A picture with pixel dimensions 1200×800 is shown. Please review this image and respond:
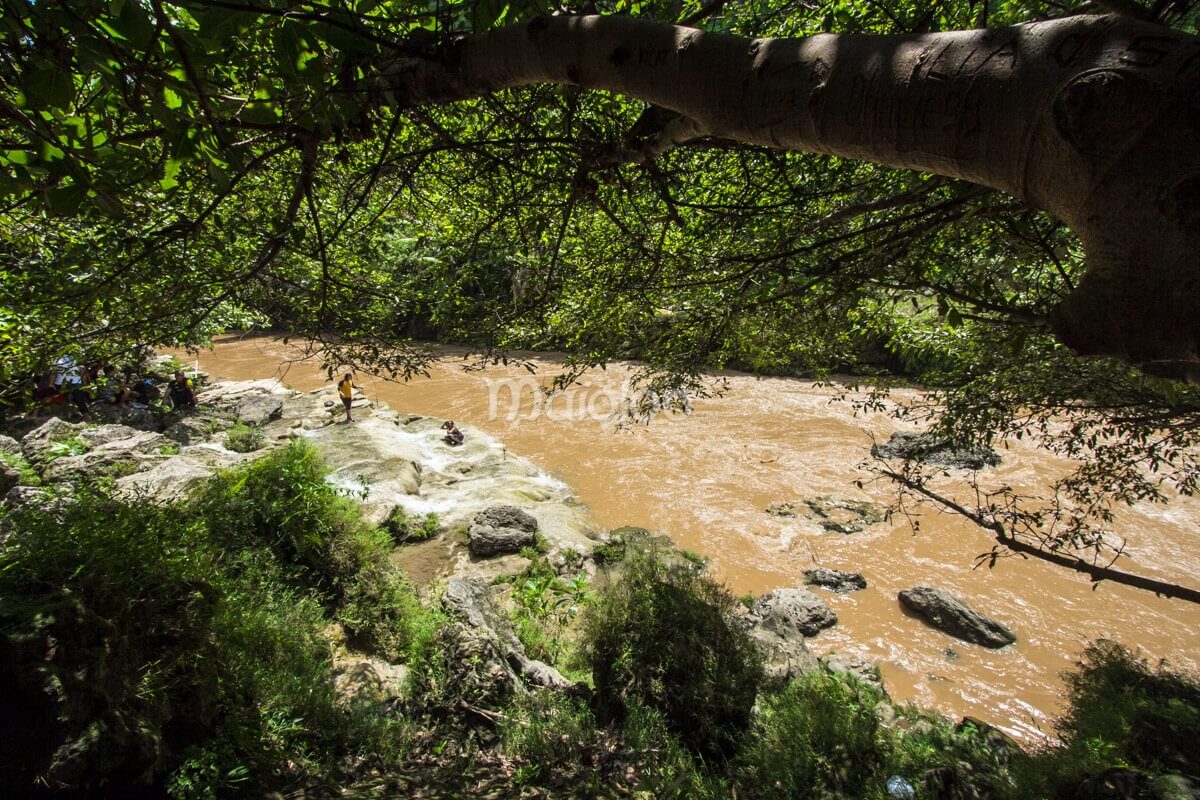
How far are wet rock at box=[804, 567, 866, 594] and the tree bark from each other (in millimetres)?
9376

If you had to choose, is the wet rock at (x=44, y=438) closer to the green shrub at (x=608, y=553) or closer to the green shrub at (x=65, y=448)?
the green shrub at (x=65, y=448)

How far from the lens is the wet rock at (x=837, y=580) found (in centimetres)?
959

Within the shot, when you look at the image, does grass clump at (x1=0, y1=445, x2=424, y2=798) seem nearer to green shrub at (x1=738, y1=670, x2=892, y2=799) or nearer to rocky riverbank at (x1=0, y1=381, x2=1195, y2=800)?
rocky riverbank at (x1=0, y1=381, x2=1195, y2=800)

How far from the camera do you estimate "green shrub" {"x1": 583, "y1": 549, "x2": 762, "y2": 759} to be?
545cm

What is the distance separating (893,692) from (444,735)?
6.33 metres

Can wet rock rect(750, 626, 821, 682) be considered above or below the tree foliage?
below

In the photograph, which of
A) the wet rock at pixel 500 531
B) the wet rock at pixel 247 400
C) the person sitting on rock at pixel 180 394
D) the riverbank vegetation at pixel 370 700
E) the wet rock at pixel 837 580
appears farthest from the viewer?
the wet rock at pixel 247 400

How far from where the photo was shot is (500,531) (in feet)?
30.7

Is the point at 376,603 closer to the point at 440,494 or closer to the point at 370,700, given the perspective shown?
the point at 370,700

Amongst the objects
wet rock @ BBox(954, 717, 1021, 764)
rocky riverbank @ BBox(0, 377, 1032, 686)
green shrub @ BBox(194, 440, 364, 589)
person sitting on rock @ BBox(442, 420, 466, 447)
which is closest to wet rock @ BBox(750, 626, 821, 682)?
rocky riverbank @ BBox(0, 377, 1032, 686)

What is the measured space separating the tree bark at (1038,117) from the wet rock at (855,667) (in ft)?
23.9

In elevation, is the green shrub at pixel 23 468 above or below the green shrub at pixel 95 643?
below

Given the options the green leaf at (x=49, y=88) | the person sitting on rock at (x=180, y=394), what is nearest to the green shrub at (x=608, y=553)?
the green leaf at (x=49, y=88)

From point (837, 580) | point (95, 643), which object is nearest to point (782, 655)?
point (837, 580)
